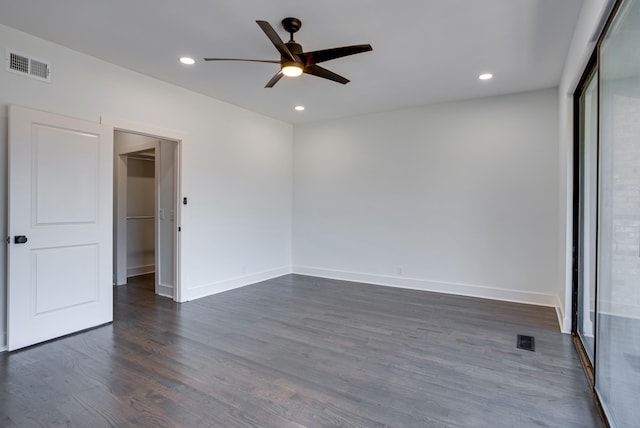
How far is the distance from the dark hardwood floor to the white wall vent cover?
8.12 ft

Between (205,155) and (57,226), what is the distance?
78.8 inches

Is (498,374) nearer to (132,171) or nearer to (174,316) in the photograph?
(174,316)

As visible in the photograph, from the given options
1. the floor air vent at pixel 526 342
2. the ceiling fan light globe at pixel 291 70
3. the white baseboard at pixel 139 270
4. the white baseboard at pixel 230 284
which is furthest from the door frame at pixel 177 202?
the floor air vent at pixel 526 342

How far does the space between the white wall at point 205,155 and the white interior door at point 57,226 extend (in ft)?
0.41

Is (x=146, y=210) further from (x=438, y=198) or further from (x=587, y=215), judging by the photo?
(x=587, y=215)

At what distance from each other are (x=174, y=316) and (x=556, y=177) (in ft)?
16.4

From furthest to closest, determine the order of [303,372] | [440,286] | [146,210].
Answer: [146,210]
[440,286]
[303,372]

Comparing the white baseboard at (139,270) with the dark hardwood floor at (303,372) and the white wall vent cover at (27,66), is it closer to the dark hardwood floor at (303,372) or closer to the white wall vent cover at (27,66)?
the dark hardwood floor at (303,372)

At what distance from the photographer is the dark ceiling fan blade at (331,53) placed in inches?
101

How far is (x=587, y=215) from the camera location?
2947mm

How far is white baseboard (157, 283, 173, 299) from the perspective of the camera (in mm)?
4745

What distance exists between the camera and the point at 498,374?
257 centimetres

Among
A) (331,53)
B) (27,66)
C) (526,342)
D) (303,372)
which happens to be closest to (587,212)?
(526,342)

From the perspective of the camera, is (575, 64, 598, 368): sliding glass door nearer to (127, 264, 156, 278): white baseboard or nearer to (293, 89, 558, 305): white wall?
(293, 89, 558, 305): white wall
